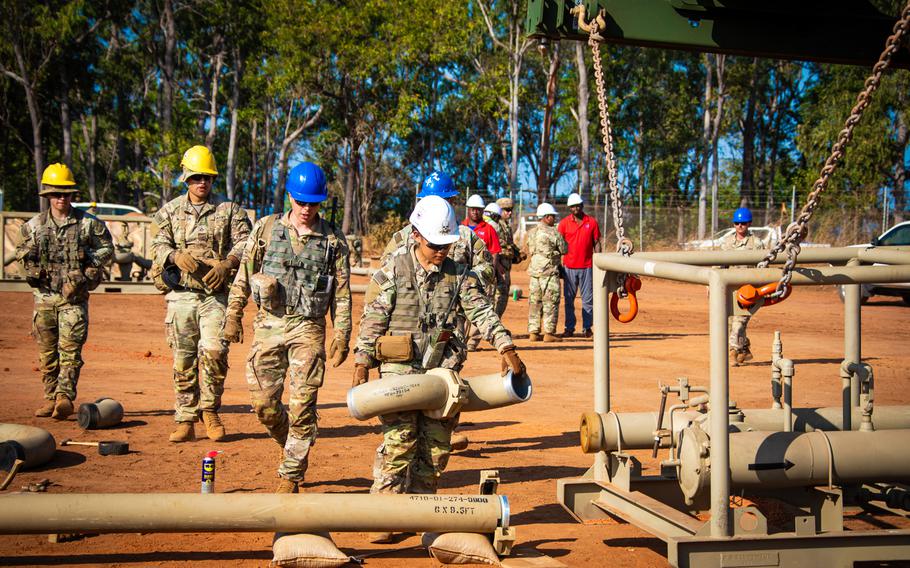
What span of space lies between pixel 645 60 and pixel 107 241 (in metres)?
52.2

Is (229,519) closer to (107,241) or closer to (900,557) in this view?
(900,557)

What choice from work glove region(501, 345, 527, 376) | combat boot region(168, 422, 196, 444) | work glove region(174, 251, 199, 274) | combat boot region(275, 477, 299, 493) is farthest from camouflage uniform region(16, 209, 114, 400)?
work glove region(501, 345, 527, 376)

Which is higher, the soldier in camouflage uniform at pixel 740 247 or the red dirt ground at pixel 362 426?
the soldier in camouflage uniform at pixel 740 247

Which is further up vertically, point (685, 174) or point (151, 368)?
point (685, 174)

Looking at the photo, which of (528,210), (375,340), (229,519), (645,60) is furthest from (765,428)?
(645,60)

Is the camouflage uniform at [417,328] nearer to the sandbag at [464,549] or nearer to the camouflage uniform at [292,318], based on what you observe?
the sandbag at [464,549]

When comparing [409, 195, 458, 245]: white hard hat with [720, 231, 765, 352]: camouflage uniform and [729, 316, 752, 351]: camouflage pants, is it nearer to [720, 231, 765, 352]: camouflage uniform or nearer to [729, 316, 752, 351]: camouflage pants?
[720, 231, 765, 352]: camouflage uniform

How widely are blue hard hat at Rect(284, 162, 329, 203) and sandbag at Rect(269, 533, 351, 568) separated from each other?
2.59 metres

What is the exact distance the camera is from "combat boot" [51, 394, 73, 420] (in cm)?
971

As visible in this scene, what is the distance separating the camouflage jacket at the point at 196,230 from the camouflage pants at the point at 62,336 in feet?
4.59

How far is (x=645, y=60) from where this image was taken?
58562mm

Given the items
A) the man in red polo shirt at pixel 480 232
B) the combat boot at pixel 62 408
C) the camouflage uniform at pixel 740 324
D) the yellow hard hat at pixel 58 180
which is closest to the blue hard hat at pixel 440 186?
the yellow hard hat at pixel 58 180

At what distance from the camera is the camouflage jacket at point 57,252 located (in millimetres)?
9797

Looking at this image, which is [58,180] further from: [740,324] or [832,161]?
[740,324]
